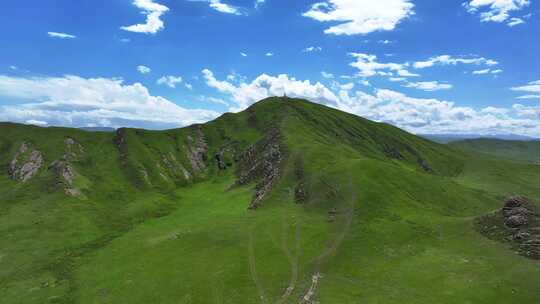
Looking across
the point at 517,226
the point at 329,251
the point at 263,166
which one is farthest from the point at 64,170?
the point at 517,226

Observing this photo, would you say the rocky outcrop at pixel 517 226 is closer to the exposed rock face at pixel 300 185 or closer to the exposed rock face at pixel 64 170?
the exposed rock face at pixel 300 185

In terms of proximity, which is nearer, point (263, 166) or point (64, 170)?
point (64, 170)

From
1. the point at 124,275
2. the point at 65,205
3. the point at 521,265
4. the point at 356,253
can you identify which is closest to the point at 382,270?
the point at 356,253

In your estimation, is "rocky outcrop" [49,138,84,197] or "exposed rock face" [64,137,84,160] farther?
"exposed rock face" [64,137,84,160]

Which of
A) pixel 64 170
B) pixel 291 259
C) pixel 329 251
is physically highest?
pixel 64 170

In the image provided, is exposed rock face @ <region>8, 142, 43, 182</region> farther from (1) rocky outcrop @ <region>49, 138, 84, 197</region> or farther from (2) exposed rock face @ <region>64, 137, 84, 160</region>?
(2) exposed rock face @ <region>64, 137, 84, 160</region>

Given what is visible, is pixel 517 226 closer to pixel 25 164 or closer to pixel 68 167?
pixel 68 167

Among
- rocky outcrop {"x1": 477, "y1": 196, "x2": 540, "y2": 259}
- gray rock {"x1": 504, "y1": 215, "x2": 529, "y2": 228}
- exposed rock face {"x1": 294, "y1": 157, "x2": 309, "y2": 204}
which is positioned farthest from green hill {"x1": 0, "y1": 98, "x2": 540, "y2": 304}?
gray rock {"x1": 504, "y1": 215, "x2": 529, "y2": 228}
